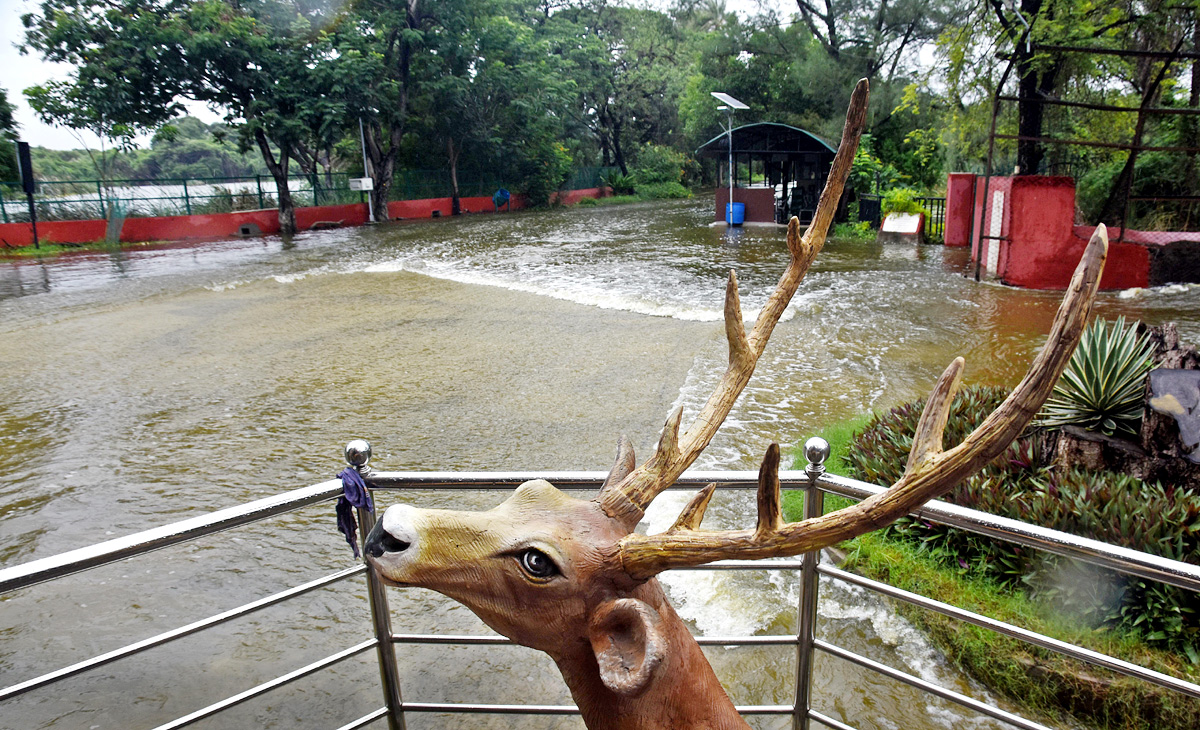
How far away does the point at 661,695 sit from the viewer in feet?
5.86

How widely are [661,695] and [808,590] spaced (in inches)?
36.4

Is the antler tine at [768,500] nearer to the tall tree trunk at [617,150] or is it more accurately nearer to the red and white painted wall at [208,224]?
the red and white painted wall at [208,224]

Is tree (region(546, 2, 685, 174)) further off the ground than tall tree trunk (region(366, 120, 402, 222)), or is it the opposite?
tree (region(546, 2, 685, 174))

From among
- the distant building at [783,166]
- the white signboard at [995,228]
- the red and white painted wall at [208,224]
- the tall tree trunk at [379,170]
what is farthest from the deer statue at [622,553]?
the tall tree trunk at [379,170]

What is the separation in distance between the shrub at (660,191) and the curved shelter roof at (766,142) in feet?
62.5

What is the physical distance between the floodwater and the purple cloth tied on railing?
1649 mm

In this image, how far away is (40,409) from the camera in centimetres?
821

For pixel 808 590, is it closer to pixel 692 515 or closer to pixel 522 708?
pixel 692 515

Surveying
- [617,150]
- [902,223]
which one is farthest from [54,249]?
[617,150]

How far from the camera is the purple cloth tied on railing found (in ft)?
7.62

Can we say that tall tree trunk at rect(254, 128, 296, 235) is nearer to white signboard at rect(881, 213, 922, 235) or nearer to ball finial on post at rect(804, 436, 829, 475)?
white signboard at rect(881, 213, 922, 235)

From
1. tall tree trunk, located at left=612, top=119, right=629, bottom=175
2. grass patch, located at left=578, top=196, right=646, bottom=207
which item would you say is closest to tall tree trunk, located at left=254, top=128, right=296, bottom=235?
grass patch, located at left=578, top=196, right=646, bottom=207

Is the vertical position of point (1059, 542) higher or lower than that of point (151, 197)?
lower

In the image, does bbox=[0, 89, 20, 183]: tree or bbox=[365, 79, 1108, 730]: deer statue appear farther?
bbox=[0, 89, 20, 183]: tree
